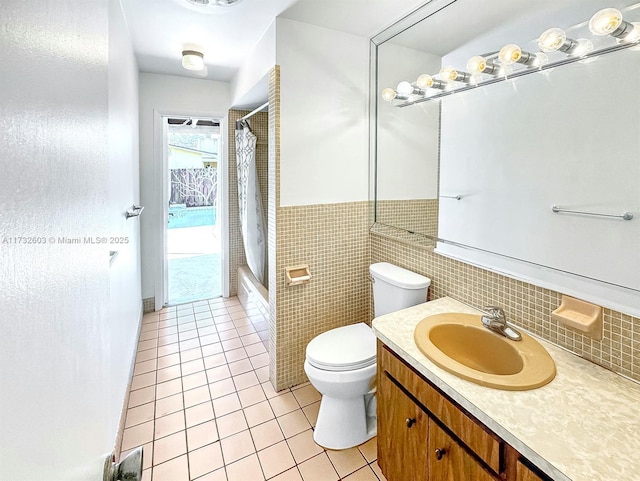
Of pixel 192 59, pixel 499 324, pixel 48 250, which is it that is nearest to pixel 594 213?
pixel 499 324

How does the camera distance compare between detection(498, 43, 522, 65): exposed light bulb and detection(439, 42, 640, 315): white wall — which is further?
detection(498, 43, 522, 65): exposed light bulb

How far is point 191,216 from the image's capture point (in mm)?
4000

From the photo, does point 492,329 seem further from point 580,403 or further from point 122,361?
point 122,361

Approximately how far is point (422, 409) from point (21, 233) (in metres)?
1.28

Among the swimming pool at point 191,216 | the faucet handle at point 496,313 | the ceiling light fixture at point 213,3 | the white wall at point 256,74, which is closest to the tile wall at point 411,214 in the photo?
the faucet handle at point 496,313

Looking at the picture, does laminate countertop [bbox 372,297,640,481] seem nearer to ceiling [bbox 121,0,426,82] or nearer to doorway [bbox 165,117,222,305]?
ceiling [bbox 121,0,426,82]

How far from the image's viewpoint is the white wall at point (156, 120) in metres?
3.01

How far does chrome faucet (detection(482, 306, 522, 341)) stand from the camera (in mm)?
1292

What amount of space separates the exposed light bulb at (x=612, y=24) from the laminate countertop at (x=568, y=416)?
3.81ft

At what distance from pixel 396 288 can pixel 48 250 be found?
1.61 m

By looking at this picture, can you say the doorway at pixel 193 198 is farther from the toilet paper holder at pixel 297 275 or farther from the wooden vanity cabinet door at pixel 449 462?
the wooden vanity cabinet door at pixel 449 462

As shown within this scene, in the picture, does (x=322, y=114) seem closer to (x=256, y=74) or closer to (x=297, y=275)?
(x=256, y=74)

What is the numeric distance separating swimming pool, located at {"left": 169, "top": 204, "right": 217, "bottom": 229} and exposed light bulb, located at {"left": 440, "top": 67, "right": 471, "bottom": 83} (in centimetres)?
299

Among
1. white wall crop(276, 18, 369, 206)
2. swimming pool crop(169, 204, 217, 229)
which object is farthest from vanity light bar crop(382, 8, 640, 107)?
swimming pool crop(169, 204, 217, 229)
